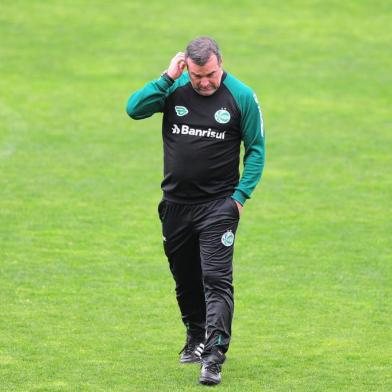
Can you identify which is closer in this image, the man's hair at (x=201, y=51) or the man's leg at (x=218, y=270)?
the man's hair at (x=201, y=51)

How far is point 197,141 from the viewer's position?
8430 millimetres

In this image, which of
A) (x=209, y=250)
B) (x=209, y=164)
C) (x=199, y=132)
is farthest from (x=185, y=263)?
(x=199, y=132)

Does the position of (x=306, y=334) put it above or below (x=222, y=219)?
below

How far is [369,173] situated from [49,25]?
11.7 meters

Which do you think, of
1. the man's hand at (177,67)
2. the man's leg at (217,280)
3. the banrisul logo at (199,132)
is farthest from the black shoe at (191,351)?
the man's hand at (177,67)

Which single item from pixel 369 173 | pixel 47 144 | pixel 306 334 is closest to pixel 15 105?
pixel 47 144

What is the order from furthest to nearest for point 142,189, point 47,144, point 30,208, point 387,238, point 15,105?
point 15,105
point 47,144
point 142,189
point 30,208
point 387,238

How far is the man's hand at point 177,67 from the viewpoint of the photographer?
328 inches

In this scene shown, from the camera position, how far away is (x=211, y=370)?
27.3 ft

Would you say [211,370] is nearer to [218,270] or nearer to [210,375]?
[210,375]

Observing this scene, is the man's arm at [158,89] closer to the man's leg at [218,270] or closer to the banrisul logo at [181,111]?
the banrisul logo at [181,111]

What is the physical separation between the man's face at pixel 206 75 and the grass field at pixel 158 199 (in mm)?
2094

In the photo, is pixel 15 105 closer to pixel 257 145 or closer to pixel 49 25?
pixel 49 25

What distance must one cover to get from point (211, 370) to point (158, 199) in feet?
24.3
